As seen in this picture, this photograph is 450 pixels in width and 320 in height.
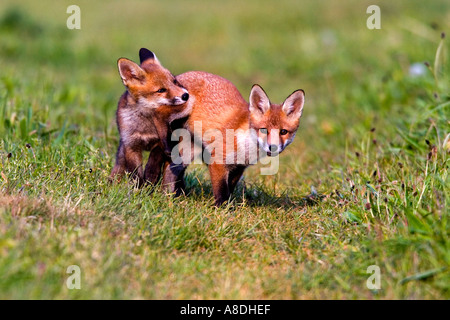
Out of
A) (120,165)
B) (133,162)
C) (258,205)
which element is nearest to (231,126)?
(258,205)

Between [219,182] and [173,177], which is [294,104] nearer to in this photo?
[219,182]

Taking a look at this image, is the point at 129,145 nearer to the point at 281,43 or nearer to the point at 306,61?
the point at 306,61

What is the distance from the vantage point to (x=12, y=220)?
393 cm

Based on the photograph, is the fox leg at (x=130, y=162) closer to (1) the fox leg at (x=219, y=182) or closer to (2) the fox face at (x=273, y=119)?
(1) the fox leg at (x=219, y=182)

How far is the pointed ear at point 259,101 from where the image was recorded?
512 centimetres

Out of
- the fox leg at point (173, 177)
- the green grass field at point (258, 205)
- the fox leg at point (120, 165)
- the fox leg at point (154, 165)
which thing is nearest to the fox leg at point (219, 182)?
the green grass field at point (258, 205)

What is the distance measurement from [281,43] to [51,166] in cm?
931

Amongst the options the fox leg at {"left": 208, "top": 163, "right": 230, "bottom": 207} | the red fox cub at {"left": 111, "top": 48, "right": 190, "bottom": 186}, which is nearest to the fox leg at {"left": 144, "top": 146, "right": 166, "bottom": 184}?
the red fox cub at {"left": 111, "top": 48, "right": 190, "bottom": 186}

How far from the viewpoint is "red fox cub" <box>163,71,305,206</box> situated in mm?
5105

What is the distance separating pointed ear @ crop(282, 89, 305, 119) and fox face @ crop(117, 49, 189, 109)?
976 millimetres

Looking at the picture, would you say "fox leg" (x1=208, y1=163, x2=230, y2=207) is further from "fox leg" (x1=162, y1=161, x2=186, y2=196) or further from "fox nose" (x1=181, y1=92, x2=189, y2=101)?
"fox nose" (x1=181, y1=92, x2=189, y2=101)

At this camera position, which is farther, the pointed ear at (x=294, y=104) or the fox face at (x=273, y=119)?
the pointed ear at (x=294, y=104)

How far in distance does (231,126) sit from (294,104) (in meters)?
0.65

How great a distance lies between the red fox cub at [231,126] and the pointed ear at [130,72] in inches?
18.2
